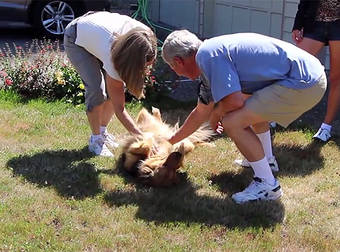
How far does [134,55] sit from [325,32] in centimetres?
198

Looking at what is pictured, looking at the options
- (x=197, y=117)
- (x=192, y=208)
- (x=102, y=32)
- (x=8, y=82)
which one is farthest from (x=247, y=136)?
(x=8, y=82)

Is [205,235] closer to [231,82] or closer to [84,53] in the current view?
[231,82]

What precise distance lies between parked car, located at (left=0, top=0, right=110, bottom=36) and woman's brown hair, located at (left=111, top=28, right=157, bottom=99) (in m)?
5.68

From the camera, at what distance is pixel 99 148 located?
15.2 feet

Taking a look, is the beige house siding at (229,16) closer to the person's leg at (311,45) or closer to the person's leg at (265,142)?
the person's leg at (311,45)

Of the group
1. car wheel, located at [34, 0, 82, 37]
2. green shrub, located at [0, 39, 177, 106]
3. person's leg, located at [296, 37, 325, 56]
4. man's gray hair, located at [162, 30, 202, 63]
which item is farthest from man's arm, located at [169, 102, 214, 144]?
car wheel, located at [34, 0, 82, 37]

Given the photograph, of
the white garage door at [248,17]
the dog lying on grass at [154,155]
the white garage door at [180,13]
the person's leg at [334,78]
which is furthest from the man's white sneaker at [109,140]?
the white garage door at [180,13]

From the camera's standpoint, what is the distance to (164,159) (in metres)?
4.01

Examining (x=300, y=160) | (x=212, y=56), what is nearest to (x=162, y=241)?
(x=212, y=56)

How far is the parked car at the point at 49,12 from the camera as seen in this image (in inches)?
356

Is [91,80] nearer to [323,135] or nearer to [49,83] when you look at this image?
[49,83]

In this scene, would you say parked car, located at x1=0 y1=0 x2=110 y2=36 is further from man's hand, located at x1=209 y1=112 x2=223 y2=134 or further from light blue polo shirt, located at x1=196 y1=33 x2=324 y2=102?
light blue polo shirt, located at x1=196 y1=33 x2=324 y2=102

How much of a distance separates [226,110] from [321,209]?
36.6 inches

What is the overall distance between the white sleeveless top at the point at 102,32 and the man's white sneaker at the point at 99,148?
75 cm
